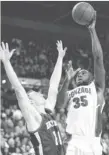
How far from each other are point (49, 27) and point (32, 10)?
109 cm

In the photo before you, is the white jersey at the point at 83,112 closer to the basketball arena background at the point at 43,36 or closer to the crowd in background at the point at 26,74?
the crowd in background at the point at 26,74

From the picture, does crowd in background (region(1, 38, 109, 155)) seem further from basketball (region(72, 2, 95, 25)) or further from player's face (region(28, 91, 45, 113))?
player's face (region(28, 91, 45, 113))

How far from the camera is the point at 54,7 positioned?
18641mm

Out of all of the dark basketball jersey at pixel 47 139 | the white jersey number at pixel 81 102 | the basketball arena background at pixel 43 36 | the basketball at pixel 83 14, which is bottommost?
the dark basketball jersey at pixel 47 139

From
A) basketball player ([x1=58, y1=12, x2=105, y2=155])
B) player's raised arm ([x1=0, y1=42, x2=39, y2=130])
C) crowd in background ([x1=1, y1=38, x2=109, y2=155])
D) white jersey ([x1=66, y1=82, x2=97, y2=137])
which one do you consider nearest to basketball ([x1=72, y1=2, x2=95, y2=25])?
basketball player ([x1=58, y1=12, x2=105, y2=155])

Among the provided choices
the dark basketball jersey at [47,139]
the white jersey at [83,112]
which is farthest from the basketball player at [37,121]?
the white jersey at [83,112]

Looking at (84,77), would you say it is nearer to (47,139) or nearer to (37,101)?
(37,101)

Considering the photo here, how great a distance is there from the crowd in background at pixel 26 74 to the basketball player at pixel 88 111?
5.31 meters

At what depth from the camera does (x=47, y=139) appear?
379cm

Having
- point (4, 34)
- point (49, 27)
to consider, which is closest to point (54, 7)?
point (49, 27)

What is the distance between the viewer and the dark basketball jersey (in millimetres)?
3750

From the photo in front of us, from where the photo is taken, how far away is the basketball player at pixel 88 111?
14.2 ft

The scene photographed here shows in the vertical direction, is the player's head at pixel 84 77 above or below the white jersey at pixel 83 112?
above

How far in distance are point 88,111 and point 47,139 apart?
2.47 ft
